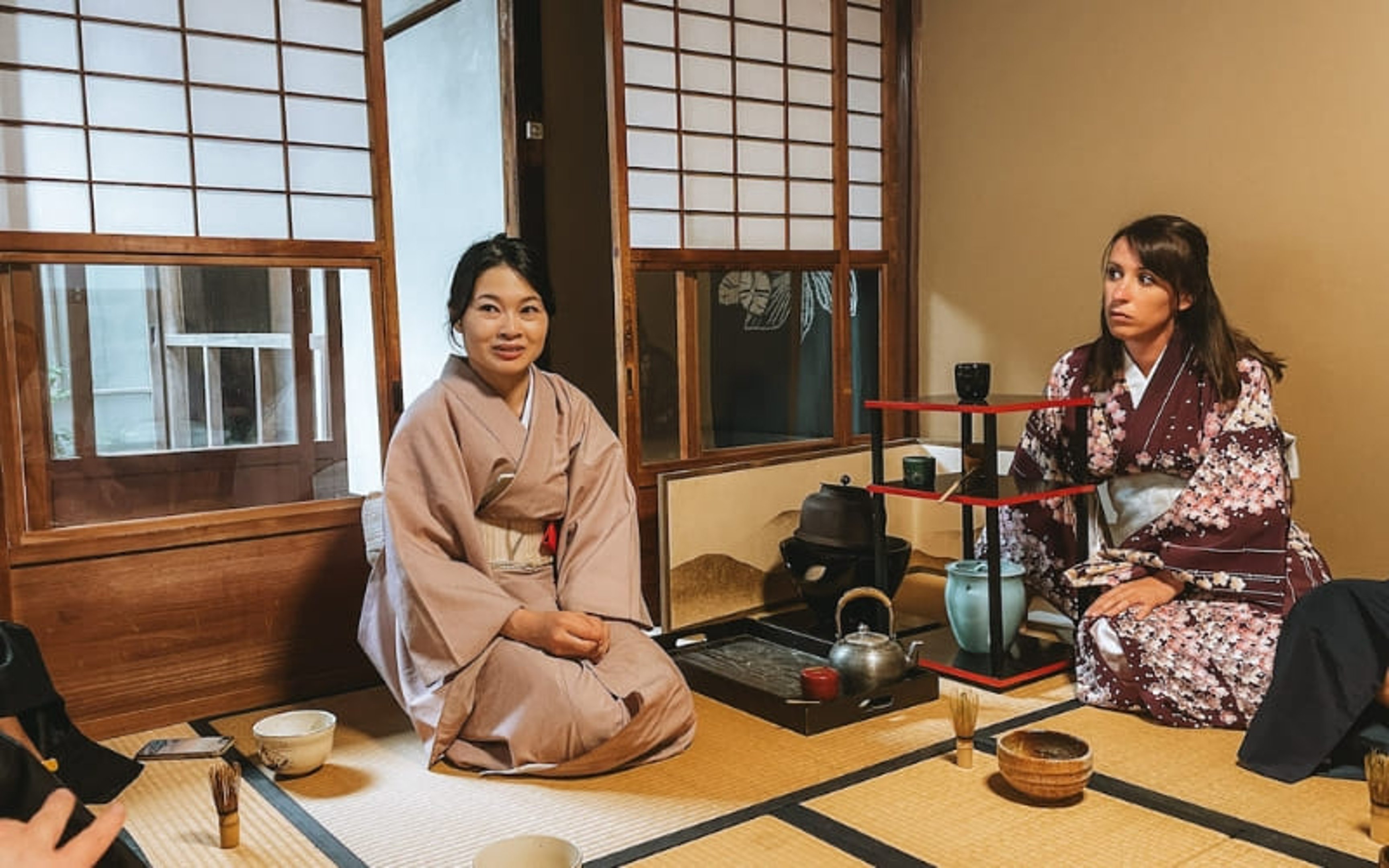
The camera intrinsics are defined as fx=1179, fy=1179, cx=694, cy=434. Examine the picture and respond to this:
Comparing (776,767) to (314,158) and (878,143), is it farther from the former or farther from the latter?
(878,143)

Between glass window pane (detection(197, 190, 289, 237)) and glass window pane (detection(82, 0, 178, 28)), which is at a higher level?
glass window pane (detection(82, 0, 178, 28))

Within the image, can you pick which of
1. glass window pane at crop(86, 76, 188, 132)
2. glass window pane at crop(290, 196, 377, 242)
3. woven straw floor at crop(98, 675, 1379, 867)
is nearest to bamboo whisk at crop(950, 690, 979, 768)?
woven straw floor at crop(98, 675, 1379, 867)

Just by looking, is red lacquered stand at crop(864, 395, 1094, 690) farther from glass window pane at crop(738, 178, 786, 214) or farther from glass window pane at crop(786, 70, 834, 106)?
glass window pane at crop(786, 70, 834, 106)

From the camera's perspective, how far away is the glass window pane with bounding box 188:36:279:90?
3.30m

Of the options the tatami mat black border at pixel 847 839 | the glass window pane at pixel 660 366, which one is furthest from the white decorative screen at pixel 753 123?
the tatami mat black border at pixel 847 839

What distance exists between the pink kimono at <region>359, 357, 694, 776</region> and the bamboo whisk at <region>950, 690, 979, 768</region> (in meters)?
0.66

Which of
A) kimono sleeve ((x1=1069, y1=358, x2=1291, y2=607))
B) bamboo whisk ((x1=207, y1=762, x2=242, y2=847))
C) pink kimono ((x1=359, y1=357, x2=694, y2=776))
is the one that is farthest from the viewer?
kimono sleeve ((x1=1069, y1=358, x2=1291, y2=607))

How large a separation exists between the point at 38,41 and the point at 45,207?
43cm

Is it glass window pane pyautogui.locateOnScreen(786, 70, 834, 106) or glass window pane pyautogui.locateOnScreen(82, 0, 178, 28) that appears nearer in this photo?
glass window pane pyautogui.locateOnScreen(82, 0, 178, 28)

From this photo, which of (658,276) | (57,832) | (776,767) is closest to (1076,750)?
(776,767)

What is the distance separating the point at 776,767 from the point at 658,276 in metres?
2.05

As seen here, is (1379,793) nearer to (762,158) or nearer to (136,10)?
(762,158)

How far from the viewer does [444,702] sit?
9.36ft

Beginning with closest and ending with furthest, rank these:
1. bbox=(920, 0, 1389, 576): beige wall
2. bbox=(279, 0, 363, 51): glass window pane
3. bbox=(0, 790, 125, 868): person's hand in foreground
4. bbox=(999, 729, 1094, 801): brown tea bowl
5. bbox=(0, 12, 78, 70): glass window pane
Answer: bbox=(0, 790, 125, 868): person's hand in foreground → bbox=(999, 729, 1094, 801): brown tea bowl → bbox=(0, 12, 78, 70): glass window pane → bbox=(279, 0, 363, 51): glass window pane → bbox=(920, 0, 1389, 576): beige wall
